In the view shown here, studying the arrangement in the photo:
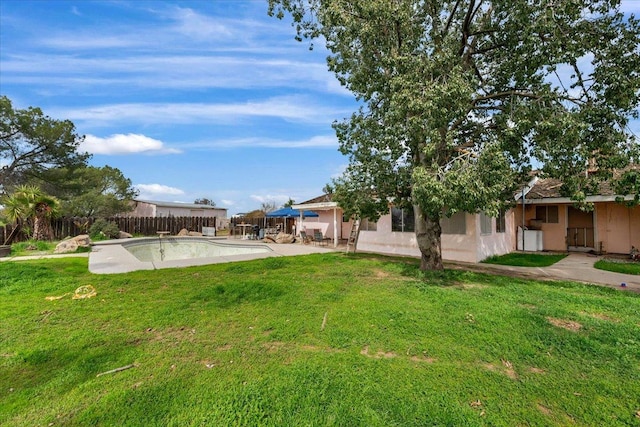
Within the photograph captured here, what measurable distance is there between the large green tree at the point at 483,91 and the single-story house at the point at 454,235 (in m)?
3.65

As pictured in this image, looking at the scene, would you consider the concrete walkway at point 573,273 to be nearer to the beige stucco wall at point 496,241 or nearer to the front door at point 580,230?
the beige stucco wall at point 496,241

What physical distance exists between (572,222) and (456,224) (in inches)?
271

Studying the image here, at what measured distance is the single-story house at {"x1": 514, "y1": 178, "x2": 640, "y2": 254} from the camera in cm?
1287

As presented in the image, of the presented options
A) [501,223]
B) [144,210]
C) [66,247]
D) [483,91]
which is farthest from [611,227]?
[144,210]

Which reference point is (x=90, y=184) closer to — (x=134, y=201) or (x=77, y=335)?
(x=134, y=201)

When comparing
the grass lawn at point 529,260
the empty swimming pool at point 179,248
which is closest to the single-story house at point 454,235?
the grass lawn at point 529,260

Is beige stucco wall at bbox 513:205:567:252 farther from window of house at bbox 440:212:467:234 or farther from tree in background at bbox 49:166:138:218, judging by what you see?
tree in background at bbox 49:166:138:218

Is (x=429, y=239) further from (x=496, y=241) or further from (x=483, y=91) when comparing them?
(x=496, y=241)

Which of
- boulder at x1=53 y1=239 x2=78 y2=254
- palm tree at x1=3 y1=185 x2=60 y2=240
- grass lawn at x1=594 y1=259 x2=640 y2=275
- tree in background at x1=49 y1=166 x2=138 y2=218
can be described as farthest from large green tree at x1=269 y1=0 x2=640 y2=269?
tree in background at x1=49 y1=166 x2=138 y2=218

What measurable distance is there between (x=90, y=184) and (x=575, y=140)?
28.4 m

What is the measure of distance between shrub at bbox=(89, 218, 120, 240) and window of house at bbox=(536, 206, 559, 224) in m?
25.8

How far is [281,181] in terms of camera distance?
27922 mm

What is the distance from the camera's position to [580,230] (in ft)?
47.0

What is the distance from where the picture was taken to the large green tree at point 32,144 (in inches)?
757
